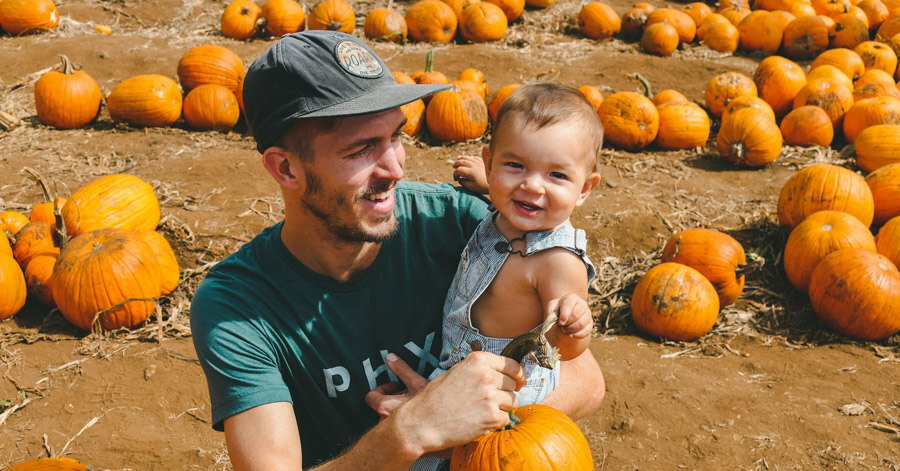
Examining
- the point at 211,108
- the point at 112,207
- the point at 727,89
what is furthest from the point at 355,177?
the point at 727,89

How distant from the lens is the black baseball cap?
2.44 m

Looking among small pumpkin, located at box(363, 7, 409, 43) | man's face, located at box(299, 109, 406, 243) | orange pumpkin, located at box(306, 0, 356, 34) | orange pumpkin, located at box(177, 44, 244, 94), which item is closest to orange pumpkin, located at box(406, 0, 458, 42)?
small pumpkin, located at box(363, 7, 409, 43)

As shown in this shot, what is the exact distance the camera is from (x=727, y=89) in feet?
28.2

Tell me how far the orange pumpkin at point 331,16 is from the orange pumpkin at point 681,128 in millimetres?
5482

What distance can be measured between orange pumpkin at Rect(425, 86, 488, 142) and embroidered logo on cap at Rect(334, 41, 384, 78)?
531cm

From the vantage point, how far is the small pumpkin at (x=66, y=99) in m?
8.09

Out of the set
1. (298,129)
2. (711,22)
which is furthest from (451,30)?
(298,129)

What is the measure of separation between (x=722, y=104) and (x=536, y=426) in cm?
759

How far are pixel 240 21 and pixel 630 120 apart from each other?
22.7 feet

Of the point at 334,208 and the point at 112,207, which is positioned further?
the point at 112,207

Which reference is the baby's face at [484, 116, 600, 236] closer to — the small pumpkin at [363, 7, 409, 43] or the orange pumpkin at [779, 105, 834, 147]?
the orange pumpkin at [779, 105, 834, 147]

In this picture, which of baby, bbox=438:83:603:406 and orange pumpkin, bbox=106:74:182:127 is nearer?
baby, bbox=438:83:603:406

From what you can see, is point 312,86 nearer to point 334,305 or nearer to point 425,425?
point 334,305

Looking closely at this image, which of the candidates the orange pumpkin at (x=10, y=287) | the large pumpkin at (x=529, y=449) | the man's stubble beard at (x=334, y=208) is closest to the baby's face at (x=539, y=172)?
the man's stubble beard at (x=334, y=208)
